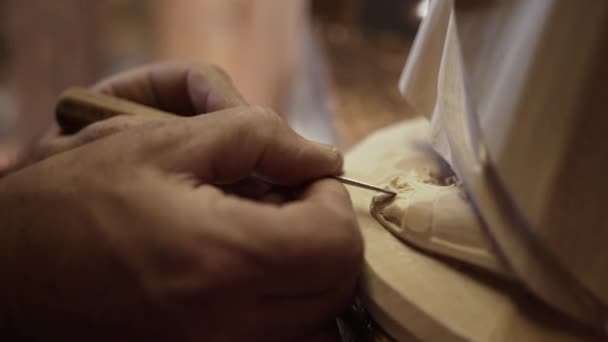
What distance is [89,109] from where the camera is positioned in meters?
0.46

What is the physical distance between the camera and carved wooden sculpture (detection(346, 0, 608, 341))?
0.30 metres

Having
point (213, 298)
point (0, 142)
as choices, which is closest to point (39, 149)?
point (213, 298)

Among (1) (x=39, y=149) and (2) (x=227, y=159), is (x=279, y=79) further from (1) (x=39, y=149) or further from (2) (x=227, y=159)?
(2) (x=227, y=159)

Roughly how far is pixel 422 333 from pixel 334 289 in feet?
0.19

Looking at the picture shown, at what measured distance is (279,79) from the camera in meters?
1.24

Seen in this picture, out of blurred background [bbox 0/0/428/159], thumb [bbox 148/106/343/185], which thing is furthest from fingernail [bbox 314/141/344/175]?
blurred background [bbox 0/0/428/159]

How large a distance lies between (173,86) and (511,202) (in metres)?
0.32

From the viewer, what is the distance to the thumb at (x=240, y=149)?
1.04 ft

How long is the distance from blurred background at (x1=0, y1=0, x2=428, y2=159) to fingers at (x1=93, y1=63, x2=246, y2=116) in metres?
0.51

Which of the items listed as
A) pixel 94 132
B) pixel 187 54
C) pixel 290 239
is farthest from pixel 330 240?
pixel 187 54

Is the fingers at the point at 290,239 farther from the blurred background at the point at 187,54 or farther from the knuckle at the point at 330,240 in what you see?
the blurred background at the point at 187,54

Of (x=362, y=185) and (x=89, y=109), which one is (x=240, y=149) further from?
(x=89, y=109)

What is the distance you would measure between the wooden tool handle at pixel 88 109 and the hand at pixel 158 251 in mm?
138

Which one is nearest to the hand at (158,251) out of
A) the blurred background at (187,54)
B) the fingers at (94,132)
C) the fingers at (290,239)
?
the fingers at (290,239)
